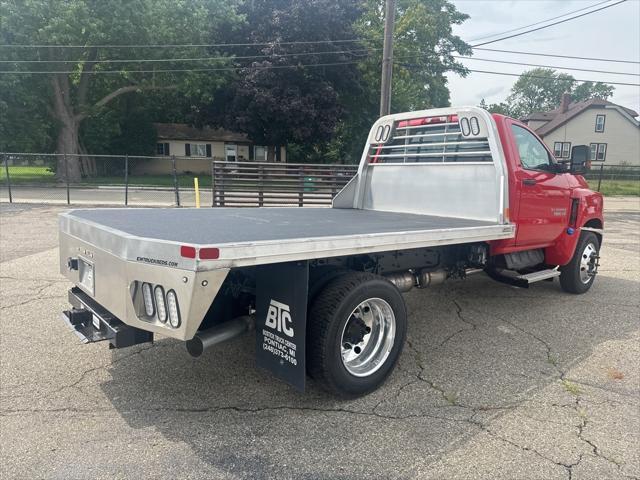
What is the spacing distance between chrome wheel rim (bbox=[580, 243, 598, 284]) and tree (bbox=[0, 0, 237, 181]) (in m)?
21.8

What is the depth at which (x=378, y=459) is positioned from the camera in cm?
275

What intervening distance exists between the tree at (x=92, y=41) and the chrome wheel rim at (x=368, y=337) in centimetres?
2190

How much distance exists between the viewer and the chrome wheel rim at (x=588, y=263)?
6.31 m

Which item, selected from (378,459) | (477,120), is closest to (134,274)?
(378,459)

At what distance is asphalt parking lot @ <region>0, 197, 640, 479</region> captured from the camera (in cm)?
269

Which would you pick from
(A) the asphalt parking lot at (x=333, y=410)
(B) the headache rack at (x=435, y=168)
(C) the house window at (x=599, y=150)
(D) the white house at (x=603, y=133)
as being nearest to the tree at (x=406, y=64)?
(D) the white house at (x=603, y=133)

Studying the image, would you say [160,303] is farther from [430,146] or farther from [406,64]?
[406,64]

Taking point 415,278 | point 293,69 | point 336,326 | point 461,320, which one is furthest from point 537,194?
point 293,69

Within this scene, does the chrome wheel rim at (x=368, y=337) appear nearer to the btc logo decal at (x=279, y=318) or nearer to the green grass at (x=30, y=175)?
the btc logo decal at (x=279, y=318)

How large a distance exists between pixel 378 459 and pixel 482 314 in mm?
3257

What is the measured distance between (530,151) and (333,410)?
3847mm

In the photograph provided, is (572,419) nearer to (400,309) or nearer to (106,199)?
(400,309)

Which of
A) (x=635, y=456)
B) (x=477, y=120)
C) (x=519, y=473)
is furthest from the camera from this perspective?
(x=477, y=120)

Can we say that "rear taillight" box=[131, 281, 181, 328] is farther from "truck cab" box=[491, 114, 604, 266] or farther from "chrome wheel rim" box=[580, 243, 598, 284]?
"chrome wheel rim" box=[580, 243, 598, 284]
